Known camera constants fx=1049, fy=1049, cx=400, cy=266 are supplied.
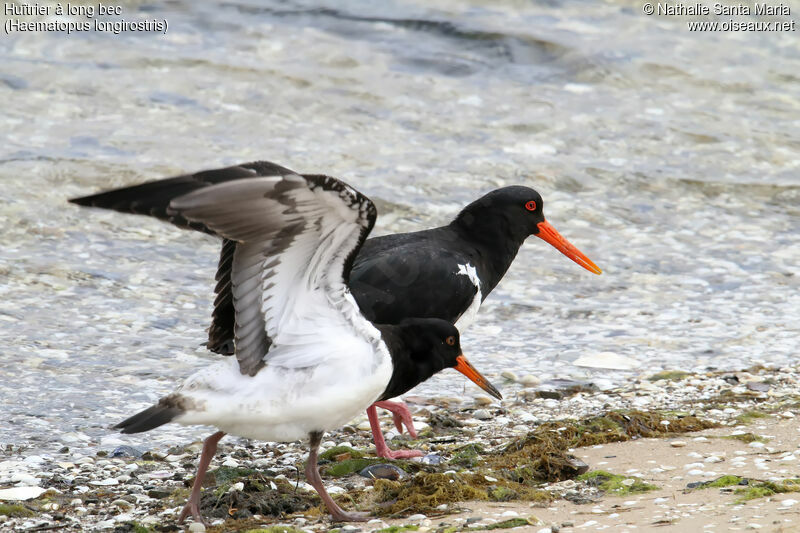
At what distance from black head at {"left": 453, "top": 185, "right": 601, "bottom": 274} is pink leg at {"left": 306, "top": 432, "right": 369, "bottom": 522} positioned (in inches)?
78.8

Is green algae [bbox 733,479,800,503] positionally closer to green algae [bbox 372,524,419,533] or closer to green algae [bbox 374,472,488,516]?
green algae [bbox 374,472,488,516]

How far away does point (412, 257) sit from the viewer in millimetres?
5004

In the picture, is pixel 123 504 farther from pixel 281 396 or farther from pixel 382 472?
pixel 382 472

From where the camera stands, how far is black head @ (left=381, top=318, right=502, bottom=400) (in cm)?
Answer: 423

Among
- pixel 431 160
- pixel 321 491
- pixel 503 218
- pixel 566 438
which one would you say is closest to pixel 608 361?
pixel 503 218

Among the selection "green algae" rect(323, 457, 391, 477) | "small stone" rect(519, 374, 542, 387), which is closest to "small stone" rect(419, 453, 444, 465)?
"green algae" rect(323, 457, 391, 477)

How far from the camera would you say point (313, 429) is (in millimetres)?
3941

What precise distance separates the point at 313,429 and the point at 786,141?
779 cm

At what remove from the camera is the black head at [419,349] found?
4.23 metres

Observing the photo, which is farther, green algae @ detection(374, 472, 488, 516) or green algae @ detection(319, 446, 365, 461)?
green algae @ detection(319, 446, 365, 461)

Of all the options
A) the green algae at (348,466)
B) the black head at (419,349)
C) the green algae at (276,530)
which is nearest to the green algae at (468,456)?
the green algae at (348,466)

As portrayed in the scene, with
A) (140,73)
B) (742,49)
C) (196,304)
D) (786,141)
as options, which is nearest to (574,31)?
(742,49)

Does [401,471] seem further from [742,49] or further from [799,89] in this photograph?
[742,49]

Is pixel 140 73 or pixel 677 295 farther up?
pixel 140 73
